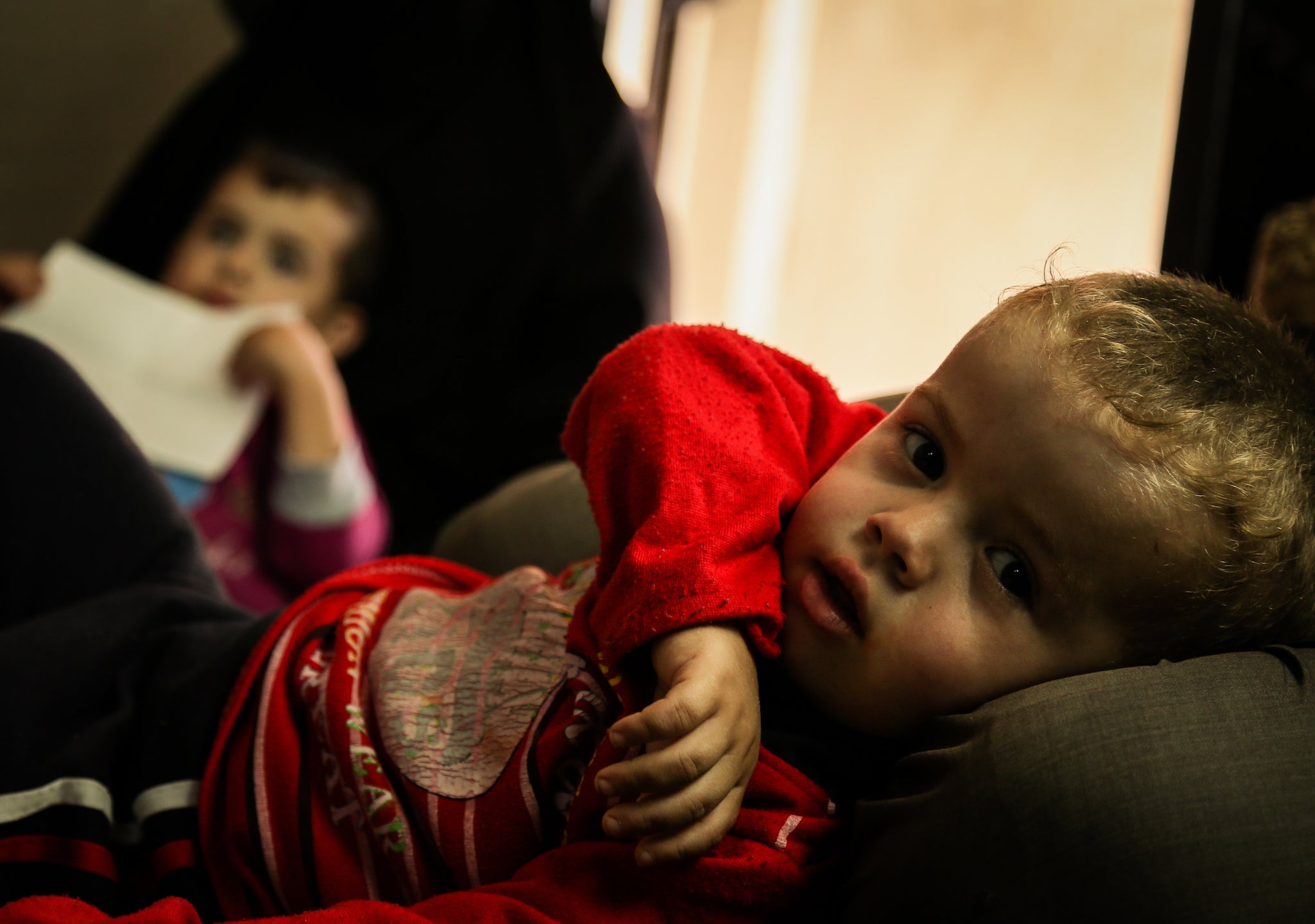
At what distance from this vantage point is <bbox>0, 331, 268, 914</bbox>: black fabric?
0.60m

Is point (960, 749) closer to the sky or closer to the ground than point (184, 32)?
closer to the ground

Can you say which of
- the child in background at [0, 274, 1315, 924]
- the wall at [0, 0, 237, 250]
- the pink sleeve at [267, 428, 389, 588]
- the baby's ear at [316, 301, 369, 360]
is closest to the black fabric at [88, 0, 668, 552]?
the baby's ear at [316, 301, 369, 360]

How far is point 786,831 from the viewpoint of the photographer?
0.53m

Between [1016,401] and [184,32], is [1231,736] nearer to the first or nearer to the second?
[1016,401]

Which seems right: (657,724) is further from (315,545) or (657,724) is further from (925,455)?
(315,545)

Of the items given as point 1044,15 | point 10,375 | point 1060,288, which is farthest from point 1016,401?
point 1044,15

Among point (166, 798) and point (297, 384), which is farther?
point (297, 384)

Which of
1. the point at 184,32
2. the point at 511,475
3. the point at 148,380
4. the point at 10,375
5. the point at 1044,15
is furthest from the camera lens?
the point at 184,32

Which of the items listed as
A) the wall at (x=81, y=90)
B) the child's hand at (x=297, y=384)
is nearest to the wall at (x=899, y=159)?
the child's hand at (x=297, y=384)

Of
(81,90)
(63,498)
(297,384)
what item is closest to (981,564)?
(63,498)

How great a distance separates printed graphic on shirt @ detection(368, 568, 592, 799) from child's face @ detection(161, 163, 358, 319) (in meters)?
0.88

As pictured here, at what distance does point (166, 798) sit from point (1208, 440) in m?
0.60

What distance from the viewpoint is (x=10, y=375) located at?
2.38 ft

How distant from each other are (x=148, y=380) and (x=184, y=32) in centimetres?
111
